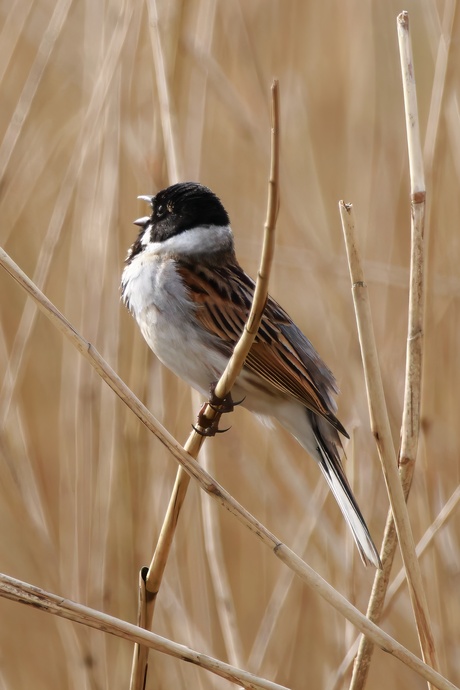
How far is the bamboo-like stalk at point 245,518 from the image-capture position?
1371mm

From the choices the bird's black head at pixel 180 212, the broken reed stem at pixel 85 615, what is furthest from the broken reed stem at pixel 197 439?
the bird's black head at pixel 180 212

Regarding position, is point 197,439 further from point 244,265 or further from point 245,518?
point 244,265

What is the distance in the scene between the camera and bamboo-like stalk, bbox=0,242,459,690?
137cm

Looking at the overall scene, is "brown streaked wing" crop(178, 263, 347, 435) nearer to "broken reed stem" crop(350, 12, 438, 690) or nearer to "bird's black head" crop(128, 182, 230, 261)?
"bird's black head" crop(128, 182, 230, 261)

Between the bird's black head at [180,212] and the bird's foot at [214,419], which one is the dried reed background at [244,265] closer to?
the bird's black head at [180,212]

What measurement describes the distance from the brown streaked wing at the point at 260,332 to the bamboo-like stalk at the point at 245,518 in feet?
2.45

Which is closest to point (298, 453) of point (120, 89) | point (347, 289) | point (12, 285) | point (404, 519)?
point (347, 289)

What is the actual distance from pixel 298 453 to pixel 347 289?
73cm

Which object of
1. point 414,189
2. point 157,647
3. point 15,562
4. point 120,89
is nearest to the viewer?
point 157,647

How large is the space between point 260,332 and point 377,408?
3.11 feet

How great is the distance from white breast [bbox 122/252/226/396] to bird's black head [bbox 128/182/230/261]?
0.12 m

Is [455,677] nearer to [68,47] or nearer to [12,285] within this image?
[12,285]

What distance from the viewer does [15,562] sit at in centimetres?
276

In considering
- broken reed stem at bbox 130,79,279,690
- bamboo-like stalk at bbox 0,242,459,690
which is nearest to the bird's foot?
broken reed stem at bbox 130,79,279,690
